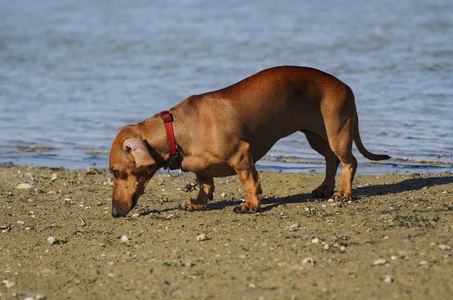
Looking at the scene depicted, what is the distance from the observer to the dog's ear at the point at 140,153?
6129 millimetres

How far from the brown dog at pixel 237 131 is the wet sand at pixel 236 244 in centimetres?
32

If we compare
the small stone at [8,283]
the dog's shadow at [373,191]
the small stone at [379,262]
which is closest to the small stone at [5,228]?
the small stone at [8,283]

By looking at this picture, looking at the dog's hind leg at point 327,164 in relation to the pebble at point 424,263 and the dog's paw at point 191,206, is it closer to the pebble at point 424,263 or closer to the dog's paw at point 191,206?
the dog's paw at point 191,206

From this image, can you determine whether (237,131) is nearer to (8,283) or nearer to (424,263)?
(424,263)

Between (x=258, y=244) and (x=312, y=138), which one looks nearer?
(x=258, y=244)

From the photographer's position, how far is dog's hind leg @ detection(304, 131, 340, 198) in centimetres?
710

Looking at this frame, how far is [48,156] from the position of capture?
10078 mm

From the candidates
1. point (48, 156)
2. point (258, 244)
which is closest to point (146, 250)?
point (258, 244)

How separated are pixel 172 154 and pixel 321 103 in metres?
1.57

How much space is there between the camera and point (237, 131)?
642 centimetres

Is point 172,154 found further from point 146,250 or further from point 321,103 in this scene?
point 321,103

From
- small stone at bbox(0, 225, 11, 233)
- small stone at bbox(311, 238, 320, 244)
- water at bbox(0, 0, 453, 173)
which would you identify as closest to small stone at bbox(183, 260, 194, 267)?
small stone at bbox(311, 238, 320, 244)

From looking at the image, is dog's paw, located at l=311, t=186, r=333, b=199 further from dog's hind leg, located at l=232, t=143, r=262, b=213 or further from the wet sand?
dog's hind leg, located at l=232, t=143, r=262, b=213

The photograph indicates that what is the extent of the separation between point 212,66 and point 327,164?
10.3 meters
